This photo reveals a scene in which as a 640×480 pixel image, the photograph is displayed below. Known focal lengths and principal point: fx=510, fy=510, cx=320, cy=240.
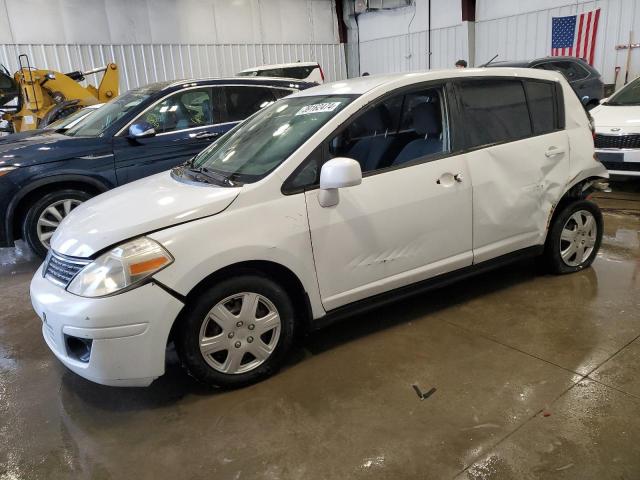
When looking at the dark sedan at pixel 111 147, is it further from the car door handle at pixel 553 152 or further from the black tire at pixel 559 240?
the black tire at pixel 559 240

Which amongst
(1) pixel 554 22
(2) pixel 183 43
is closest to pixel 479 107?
(1) pixel 554 22

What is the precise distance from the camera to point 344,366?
287 centimetres

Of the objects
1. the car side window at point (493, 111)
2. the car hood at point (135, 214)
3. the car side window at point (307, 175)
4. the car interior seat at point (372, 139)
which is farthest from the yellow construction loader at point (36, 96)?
the car side window at point (493, 111)

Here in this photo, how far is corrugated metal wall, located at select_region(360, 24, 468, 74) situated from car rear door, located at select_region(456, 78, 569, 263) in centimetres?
1101

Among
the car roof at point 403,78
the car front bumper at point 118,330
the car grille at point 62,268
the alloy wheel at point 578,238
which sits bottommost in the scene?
the alloy wheel at point 578,238

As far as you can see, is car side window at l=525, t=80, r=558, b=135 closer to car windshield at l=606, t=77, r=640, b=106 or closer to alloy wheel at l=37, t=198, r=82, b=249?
car windshield at l=606, t=77, r=640, b=106

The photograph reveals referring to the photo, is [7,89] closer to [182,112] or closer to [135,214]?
[182,112]

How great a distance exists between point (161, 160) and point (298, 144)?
2.91 meters

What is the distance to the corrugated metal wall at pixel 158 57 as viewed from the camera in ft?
39.7

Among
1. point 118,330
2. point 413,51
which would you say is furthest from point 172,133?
point 413,51

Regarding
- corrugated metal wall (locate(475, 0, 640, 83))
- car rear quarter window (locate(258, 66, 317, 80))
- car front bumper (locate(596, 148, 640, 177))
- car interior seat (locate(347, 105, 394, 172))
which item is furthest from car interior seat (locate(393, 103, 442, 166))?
corrugated metal wall (locate(475, 0, 640, 83))

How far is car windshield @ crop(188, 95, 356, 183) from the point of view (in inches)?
109

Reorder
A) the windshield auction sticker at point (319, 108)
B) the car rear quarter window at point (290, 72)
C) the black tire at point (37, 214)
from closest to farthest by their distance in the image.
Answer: the windshield auction sticker at point (319, 108), the black tire at point (37, 214), the car rear quarter window at point (290, 72)

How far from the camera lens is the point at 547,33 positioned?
39.4ft
